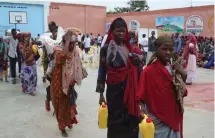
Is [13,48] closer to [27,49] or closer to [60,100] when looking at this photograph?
[27,49]

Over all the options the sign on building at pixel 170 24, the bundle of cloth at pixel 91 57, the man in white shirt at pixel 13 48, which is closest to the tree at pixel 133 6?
the sign on building at pixel 170 24

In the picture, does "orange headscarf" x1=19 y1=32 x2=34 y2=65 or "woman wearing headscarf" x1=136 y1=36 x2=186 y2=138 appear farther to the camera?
"orange headscarf" x1=19 y1=32 x2=34 y2=65

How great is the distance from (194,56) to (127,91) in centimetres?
684

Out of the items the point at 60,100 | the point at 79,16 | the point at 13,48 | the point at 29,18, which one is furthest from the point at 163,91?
the point at 79,16

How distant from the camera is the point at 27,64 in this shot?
317 inches

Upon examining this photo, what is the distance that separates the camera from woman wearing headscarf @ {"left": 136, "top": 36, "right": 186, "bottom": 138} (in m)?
2.96

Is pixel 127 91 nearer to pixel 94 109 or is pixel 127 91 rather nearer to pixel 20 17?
pixel 94 109

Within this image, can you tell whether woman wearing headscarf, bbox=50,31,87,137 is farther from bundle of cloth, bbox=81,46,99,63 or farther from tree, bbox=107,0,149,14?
tree, bbox=107,0,149,14

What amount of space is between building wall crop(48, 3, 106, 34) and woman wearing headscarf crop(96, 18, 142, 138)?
2661 centimetres

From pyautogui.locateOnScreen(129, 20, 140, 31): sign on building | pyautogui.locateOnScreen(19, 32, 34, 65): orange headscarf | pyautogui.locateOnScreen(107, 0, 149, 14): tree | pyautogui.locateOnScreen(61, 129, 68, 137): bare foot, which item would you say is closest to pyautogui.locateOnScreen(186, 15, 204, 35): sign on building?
pyautogui.locateOnScreen(129, 20, 140, 31): sign on building

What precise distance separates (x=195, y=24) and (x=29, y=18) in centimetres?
1315

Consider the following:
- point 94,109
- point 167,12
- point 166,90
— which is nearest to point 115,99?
point 166,90

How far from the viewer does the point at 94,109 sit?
22.0ft

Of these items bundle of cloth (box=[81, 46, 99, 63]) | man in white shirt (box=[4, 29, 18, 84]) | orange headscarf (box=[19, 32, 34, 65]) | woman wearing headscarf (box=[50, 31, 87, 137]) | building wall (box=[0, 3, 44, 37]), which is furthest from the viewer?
building wall (box=[0, 3, 44, 37])
